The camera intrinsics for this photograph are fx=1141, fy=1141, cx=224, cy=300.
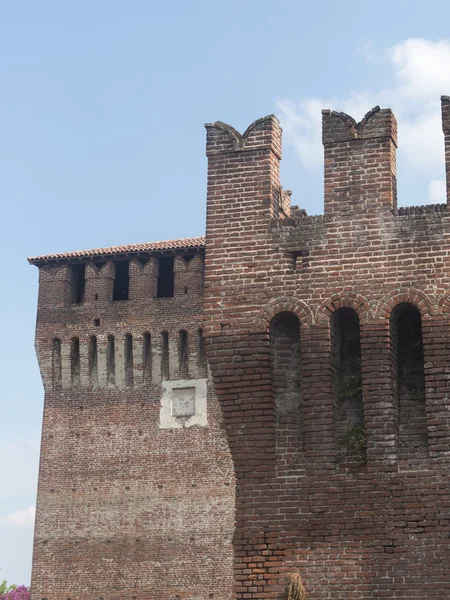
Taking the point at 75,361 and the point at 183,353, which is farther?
the point at 75,361

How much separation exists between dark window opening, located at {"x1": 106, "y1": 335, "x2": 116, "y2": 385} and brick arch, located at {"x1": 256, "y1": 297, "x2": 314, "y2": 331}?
25814 mm

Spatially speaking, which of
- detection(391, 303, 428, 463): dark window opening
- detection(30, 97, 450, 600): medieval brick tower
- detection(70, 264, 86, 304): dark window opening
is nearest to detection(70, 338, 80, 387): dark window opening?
detection(70, 264, 86, 304): dark window opening

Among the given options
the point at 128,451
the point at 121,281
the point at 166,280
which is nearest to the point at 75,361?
the point at 121,281

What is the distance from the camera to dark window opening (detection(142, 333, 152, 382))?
38250mm

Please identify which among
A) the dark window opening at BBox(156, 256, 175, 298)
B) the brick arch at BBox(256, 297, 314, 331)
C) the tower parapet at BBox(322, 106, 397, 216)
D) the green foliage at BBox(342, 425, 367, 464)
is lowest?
the green foliage at BBox(342, 425, 367, 464)

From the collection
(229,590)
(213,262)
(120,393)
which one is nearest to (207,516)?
(229,590)

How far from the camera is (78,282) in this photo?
133ft

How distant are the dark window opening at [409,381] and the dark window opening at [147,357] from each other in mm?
25675

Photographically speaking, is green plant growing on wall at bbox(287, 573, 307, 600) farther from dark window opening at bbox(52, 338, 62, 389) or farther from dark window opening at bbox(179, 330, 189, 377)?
dark window opening at bbox(52, 338, 62, 389)

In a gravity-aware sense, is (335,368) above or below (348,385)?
above

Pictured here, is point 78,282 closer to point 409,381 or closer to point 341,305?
point 341,305

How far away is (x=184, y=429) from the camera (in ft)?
122

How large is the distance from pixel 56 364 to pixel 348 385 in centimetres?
2772

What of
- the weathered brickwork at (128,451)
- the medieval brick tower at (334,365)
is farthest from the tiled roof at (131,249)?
the medieval brick tower at (334,365)
